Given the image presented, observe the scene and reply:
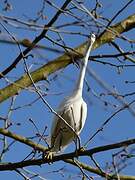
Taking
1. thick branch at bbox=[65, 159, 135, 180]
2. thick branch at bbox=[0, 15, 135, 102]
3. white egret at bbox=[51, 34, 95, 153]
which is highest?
thick branch at bbox=[0, 15, 135, 102]

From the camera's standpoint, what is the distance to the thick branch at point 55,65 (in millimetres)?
3992

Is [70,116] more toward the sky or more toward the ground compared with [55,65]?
more toward the ground

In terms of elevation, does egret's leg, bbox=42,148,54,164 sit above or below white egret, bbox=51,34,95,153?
below

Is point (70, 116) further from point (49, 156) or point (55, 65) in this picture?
point (49, 156)

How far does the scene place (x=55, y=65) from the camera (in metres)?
4.22

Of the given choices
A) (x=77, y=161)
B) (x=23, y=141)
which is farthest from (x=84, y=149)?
(x=23, y=141)

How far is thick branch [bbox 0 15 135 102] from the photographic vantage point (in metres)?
3.99

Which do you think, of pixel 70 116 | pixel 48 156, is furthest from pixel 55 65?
pixel 48 156

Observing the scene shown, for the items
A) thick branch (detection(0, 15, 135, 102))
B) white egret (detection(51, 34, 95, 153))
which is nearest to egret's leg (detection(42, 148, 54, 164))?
white egret (detection(51, 34, 95, 153))

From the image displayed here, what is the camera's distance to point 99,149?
2.93 m

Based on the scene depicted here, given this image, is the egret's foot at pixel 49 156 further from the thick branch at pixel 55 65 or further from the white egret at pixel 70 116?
the thick branch at pixel 55 65

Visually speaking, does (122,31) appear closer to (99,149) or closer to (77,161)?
(77,161)

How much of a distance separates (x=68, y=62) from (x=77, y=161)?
859mm

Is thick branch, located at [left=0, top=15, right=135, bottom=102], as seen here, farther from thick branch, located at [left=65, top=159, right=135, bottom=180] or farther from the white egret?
thick branch, located at [left=65, top=159, right=135, bottom=180]
